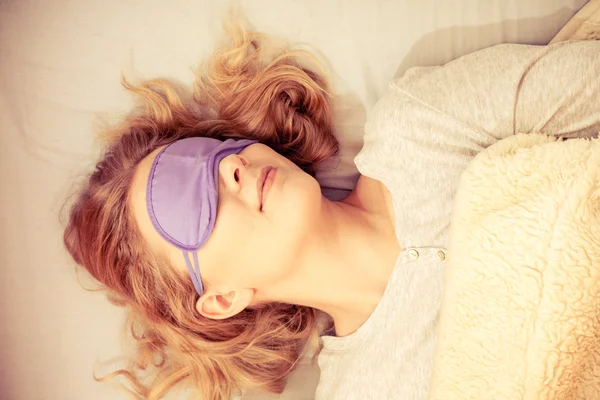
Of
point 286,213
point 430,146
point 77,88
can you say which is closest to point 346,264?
point 286,213

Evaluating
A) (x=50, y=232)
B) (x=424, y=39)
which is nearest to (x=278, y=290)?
(x=50, y=232)

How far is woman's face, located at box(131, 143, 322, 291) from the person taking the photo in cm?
103

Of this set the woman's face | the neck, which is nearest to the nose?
the woman's face

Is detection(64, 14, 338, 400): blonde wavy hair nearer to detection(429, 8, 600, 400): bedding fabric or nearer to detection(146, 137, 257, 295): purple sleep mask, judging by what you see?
detection(146, 137, 257, 295): purple sleep mask

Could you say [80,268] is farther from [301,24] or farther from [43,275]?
[301,24]

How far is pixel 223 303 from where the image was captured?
1.14m

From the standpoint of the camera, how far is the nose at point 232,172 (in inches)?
40.8

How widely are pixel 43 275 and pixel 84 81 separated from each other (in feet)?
1.73

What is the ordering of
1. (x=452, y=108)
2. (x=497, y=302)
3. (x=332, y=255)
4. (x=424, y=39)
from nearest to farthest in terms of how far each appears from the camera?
(x=497, y=302)
(x=452, y=108)
(x=332, y=255)
(x=424, y=39)

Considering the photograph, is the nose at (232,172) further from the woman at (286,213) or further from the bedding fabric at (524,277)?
the bedding fabric at (524,277)

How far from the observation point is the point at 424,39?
1.27 m

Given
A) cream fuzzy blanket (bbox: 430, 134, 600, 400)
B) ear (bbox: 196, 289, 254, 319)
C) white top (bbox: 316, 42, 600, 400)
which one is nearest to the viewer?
cream fuzzy blanket (bbox: 430, 134, 600, 400)

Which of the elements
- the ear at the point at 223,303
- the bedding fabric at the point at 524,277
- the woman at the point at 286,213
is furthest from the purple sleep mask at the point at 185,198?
the bedding fabric at the point at 524,277

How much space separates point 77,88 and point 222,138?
409 millimetres
